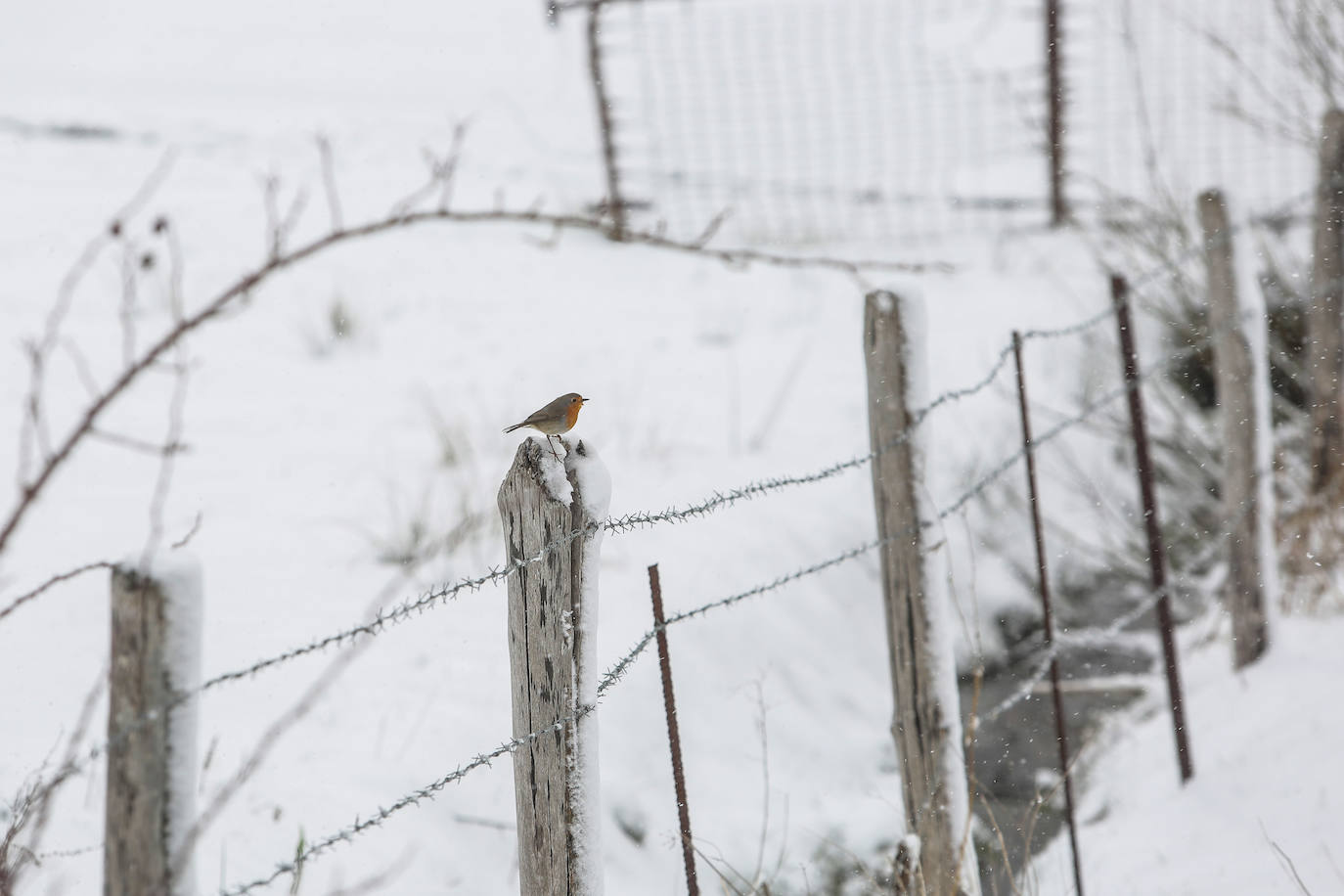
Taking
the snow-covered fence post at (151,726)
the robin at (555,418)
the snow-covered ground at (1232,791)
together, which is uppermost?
the robin at (555,418)

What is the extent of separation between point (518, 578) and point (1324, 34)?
14.3ft

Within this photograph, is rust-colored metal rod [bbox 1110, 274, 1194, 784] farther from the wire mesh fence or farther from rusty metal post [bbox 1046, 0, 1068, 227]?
rusty metal post [bbox 1046, 0, 1068, 227]

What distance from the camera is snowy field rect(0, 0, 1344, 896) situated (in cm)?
228

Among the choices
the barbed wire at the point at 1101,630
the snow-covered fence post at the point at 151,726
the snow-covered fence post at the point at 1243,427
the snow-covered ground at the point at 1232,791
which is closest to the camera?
the snow-covered fence post at the point at 151,726

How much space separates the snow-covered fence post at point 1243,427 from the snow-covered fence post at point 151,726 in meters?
3.21

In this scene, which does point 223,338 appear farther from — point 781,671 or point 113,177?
point 781,671

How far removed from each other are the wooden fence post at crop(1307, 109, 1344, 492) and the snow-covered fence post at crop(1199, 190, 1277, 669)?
1.56 feet

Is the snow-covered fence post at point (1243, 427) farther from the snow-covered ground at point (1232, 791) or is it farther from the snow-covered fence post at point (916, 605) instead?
the snow-covered fence post at point (916, 605)

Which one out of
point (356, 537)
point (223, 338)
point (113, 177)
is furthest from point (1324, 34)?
point (113, 177)

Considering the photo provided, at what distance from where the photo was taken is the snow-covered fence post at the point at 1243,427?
323 cm

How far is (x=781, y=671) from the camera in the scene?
3.31 metres

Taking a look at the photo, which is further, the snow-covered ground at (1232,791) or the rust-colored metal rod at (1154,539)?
the rust-colored metal rod at (1154,539)

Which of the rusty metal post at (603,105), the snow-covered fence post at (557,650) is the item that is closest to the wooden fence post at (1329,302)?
the snow-covered fence post at (557,650)

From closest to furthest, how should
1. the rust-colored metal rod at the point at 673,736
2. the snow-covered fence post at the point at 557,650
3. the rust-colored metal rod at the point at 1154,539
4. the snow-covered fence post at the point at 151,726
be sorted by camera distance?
1. the snow-covered fence post at the point at 151,726
2. the snow-covered fence post at the point at 557,650
3. the rust-colored metal rod at the point at 673,736
4. the rust-colored metal rod at the point at 1154,539
